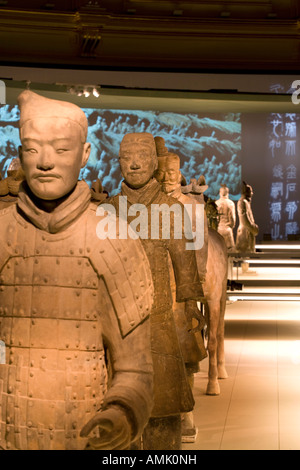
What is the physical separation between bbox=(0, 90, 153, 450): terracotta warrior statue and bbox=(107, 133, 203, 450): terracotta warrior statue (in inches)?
69.9

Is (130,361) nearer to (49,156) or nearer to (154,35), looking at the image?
(49,156)

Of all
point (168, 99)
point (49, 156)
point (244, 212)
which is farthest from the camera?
point (168, 99)

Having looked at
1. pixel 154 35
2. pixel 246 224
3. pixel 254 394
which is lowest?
pixel 254 394

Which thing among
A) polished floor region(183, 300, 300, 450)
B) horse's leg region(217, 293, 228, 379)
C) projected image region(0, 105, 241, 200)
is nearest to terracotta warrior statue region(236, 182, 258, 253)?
projected image region(0, 105, 241, 200)

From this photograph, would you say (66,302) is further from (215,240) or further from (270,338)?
(270,338)

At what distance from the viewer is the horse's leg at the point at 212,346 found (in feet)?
25.5

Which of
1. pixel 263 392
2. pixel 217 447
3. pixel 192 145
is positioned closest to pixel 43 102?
pixel 217 447

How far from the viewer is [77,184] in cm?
290

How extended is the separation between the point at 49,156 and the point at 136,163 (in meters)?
1.92

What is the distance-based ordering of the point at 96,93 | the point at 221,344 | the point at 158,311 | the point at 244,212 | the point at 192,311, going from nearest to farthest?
the point at 158,311
the point at 192,311
the point at 221,344
the point at 244,212
the point at 96,93

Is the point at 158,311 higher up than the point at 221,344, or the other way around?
the point at 158,311

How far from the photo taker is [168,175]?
20.3 feet

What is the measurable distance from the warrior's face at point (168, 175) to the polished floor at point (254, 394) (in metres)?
1.78

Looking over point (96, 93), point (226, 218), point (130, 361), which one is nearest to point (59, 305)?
point (130, 361)
